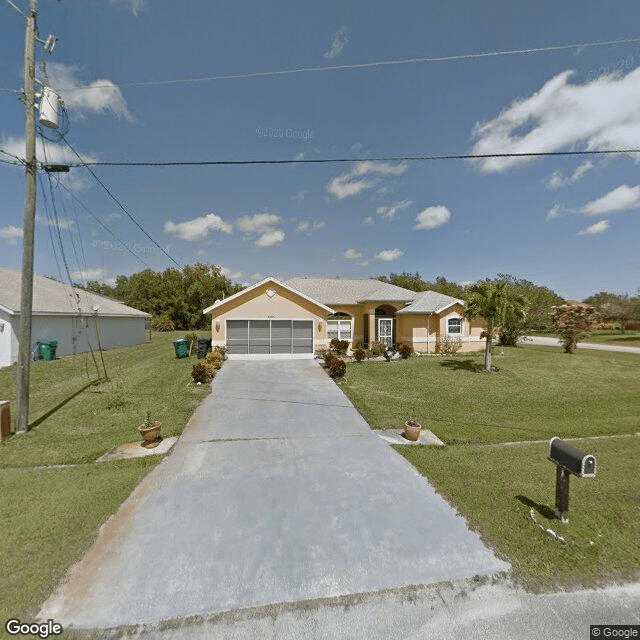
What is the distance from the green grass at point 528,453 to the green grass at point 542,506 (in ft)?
0.05

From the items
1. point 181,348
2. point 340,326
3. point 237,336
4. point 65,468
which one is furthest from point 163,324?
point 65,468

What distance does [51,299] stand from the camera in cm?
2178

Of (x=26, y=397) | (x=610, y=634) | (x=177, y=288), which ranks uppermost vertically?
(x=177, y=288)

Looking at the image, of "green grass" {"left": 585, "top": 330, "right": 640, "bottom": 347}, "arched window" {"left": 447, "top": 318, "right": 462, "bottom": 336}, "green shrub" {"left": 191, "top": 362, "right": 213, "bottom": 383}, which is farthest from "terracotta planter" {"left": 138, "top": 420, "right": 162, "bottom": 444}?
"green grass" {"left": 585, "top": 330, "right": 640, "bottom": 347}

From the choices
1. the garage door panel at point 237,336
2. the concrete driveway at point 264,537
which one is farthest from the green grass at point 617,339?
→ the concrete driveway at point 264,537

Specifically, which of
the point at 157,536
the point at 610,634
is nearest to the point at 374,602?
the point at 610,634

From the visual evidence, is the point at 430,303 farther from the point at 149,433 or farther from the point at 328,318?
the point at 149,433

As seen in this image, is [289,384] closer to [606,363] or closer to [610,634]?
[610,634]

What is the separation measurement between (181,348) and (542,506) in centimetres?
1915

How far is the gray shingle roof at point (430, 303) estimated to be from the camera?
21406 millimetres

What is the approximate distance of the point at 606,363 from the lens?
61.0 feet

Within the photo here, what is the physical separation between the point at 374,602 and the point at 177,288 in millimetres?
56234

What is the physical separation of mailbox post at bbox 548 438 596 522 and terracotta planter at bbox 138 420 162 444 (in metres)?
8.09

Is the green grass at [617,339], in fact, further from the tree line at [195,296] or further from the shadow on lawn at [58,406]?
the shadow on lawn at [58,406]
